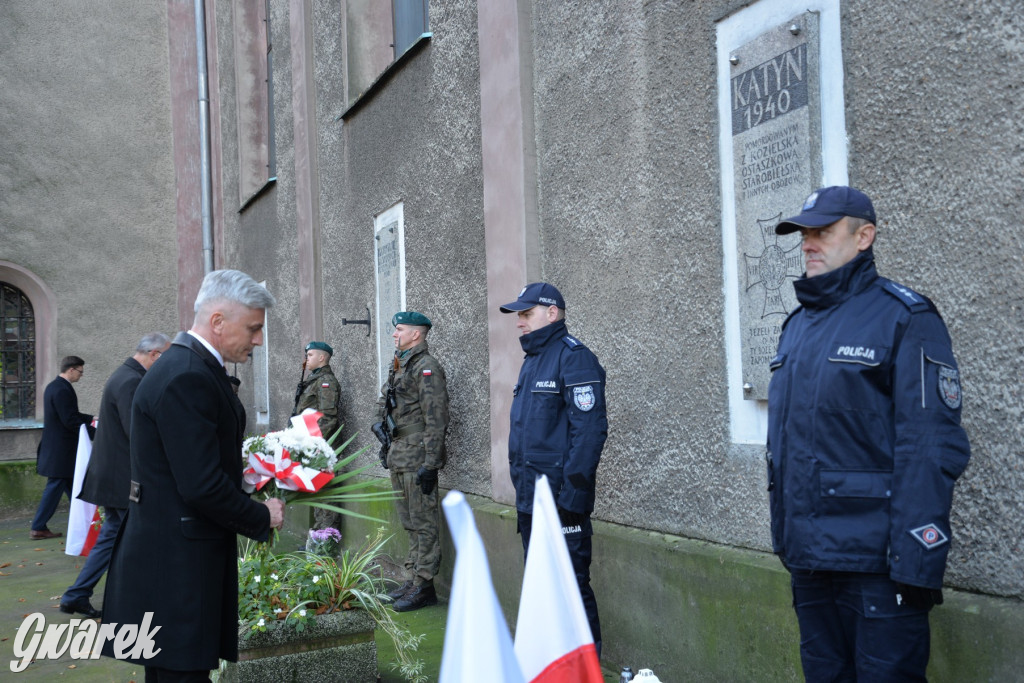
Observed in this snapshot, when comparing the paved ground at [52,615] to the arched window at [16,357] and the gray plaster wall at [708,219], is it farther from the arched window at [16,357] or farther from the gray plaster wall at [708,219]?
the arched window at [16,357]

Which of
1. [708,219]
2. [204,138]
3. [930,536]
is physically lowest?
[930,536]

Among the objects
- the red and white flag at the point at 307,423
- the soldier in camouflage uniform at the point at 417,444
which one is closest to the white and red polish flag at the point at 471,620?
the red and white flag at the point at 307,423

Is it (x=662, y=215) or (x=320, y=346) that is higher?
(x=662, y=215)

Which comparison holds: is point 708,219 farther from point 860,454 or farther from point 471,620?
point 471,620

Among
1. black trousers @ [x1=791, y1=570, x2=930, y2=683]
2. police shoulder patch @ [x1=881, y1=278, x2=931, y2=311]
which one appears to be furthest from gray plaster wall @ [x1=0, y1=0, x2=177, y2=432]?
police shoulder patch @ [x1=881, y1=278, x2=931, y2=311]

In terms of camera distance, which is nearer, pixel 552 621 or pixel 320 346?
pixel 552 621

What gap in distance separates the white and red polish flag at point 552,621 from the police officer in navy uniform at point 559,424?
7.09 feet

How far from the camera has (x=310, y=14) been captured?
10.2 metres

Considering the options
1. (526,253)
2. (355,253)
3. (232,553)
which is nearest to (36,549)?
(355,253)

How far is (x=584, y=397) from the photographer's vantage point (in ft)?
14.1

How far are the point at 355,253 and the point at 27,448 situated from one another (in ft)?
24.4

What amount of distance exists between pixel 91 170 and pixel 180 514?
13023 millimetres

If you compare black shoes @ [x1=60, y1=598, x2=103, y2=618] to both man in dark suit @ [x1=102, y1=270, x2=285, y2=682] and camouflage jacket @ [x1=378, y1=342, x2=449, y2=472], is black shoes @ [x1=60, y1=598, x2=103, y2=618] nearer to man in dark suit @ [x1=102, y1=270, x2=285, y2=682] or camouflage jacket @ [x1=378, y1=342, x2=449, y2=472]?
camouflage jacket @ [x1=378, y1=342, x2=449, y2=472]

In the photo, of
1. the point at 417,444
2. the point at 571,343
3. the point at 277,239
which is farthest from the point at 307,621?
the point at 277,239
